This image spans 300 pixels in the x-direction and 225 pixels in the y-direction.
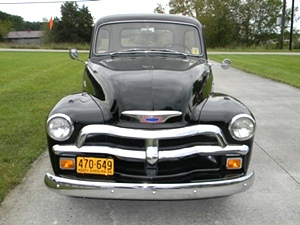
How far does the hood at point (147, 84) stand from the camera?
10.1ft

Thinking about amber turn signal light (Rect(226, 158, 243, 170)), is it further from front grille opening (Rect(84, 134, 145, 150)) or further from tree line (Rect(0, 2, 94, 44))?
tree line (Rect(0, 2, 94, 44))

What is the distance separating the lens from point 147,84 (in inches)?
128

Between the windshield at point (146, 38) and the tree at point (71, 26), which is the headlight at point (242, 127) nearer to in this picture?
the windshield at point (146, 38)

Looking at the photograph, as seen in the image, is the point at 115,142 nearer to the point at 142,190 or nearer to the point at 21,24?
the point at 142,190

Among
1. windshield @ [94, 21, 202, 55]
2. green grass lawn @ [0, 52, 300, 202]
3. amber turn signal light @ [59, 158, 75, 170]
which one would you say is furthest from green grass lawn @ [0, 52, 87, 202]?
windshield @ [94, 21, 202, 55]

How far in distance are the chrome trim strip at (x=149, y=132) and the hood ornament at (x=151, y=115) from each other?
0.09 meters

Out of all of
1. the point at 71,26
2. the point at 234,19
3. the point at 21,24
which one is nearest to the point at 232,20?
the point at 234,19

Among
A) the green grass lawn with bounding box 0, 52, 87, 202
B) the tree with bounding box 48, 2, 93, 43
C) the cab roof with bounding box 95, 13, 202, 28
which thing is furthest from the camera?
the tree with bounding box 48, 2, 93, 43

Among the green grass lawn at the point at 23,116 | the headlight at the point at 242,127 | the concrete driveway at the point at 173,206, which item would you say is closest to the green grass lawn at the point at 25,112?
the green grass lawn at the point at 23,116

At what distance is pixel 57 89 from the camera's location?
32.8 ft

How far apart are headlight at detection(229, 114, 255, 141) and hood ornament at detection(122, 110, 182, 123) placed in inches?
18.8

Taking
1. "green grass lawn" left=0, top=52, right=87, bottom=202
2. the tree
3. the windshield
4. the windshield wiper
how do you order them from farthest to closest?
the tree
the windshield
the windshield wiper
"green grass lawn" left=0, top=52, right=87, bottom=202

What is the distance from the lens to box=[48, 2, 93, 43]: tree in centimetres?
5584

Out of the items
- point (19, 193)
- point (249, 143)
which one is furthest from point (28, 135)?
point (249, 143)
